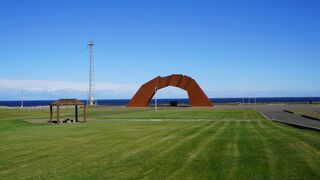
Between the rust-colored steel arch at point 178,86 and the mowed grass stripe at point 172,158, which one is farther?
the rust-colored steel arch at point 178,86

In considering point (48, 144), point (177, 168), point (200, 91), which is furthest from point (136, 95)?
point (177, 168)

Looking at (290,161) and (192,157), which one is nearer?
(290,161)

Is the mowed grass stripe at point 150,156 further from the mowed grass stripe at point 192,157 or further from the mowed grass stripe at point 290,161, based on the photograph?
the mowed grass stripe at point 290,161

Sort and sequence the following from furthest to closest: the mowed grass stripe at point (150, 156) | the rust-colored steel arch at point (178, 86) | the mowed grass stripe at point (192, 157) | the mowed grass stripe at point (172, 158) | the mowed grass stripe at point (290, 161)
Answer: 1. the rust-colored steel arch at point (178, 86)
2. the mowed grass stripe at point (150, 156)
3. the mowed grass stripe at point (172, 158)
4. the mowed grass stripe at point (192, 157)
5. the mowed grass stripe at point (290, 161)

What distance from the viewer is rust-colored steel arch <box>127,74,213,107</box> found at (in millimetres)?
81750

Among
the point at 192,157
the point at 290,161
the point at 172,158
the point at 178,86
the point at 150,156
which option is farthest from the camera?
the point at 178,86

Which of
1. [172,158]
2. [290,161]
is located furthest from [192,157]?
[290,161]

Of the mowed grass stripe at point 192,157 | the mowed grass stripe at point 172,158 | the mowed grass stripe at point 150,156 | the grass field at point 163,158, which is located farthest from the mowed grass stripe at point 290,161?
the mowed grass stripe at point 150,156

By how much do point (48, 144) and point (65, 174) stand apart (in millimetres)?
6967

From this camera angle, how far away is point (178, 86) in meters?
82.2

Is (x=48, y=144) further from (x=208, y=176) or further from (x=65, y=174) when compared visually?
(x=208, y=176)

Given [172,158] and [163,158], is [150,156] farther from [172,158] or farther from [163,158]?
[172,158]

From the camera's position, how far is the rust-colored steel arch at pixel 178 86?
268 ft

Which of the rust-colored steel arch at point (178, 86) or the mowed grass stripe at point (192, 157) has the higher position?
the rust-colored steel arch at point (178, 86)
